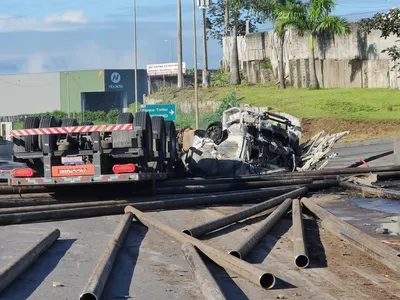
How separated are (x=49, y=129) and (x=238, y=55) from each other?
44757mm

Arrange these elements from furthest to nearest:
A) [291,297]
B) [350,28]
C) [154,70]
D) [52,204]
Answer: [154,70], [350,28], [52,204], [291,297]

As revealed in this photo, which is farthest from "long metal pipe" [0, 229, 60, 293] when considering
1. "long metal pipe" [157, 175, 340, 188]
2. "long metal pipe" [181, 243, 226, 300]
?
"long metal pipe" [157, 175, 340, 188]

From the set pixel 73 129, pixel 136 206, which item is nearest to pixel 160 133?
pixel 73 129

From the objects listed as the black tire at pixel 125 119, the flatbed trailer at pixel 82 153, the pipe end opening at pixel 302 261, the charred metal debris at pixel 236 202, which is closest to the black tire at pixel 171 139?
the charred metal debris at pixel 236 202

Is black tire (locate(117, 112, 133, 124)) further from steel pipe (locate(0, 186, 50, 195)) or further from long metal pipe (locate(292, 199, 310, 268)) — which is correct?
long metal pipe (locate(292, 199, 310, 268))

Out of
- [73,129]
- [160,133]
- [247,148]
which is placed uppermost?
[73,129]

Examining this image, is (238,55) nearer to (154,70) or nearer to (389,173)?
(389,173)

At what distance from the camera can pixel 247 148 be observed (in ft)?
81.1

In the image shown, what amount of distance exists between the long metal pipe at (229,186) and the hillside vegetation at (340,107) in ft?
64.2

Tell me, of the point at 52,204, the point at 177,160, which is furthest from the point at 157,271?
→ the point at 177,160

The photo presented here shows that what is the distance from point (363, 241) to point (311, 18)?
40.2 meters

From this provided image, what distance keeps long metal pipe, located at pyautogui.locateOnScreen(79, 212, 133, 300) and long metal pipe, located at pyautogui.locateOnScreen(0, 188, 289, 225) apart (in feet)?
5.50

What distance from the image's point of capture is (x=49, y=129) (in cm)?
1703

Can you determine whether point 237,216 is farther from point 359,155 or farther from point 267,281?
point 359,155
